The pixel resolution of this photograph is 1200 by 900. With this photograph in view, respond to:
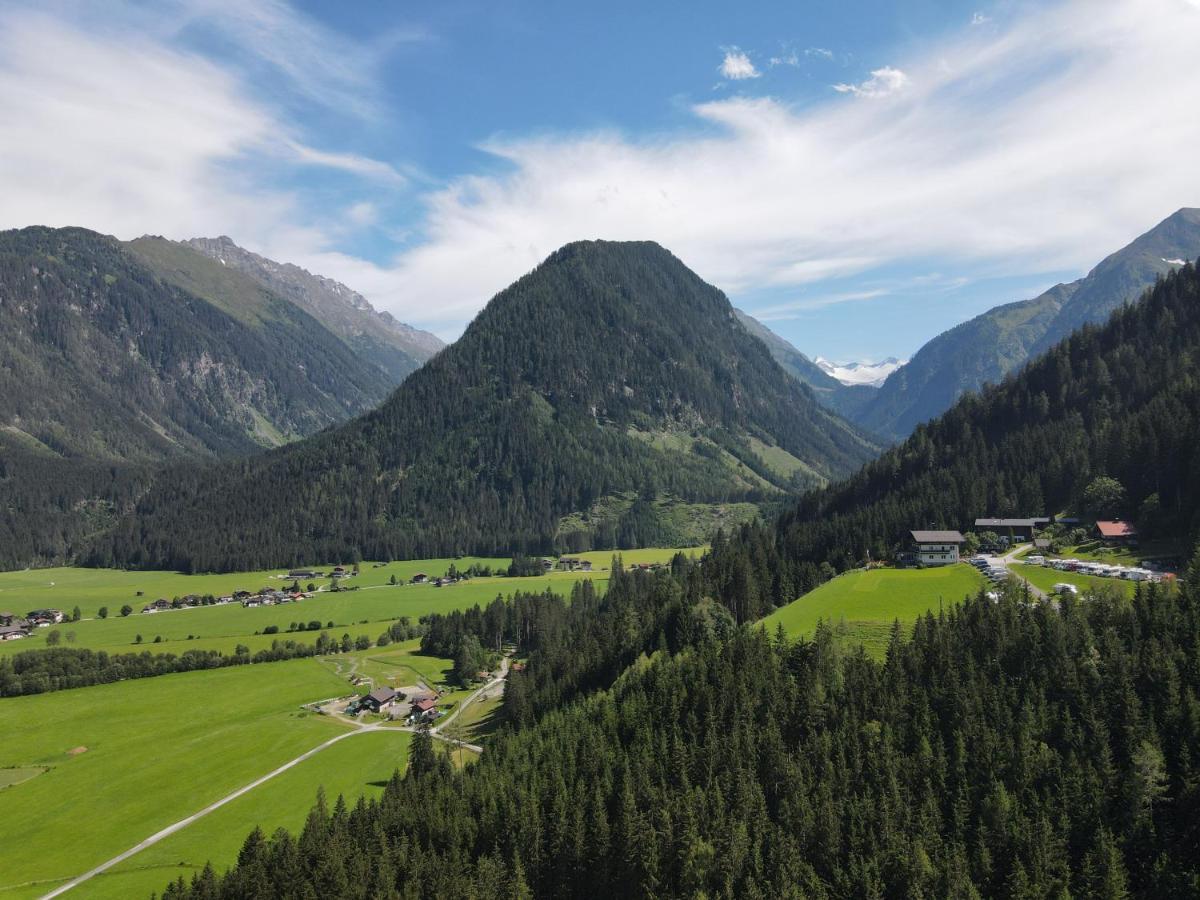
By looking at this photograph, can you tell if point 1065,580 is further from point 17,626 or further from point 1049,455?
point 17,626

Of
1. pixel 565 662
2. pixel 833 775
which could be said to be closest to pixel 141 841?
pixel 565 662

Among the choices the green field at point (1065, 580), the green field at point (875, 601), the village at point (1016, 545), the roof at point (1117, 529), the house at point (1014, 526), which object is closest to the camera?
the green field at point (875, 601)

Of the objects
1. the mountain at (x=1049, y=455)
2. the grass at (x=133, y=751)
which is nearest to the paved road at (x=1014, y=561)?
the mountain at (x=1049, y=455)

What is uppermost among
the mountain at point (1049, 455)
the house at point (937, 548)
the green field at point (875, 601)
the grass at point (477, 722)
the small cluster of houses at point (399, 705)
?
the mountain at point (1049, 455)

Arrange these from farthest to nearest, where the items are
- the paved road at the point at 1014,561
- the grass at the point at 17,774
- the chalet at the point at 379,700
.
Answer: the chalet at the point at 379,700, the grass at the point at 17,774, the paved road at the point at 1014,561

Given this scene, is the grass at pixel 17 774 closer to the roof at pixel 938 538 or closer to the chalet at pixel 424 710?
the chalet at pixel 424 710

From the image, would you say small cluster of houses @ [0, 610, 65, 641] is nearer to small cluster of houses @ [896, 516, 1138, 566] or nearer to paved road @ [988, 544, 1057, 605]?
small cluster of houses @ [896, 516, 1138, 566]
